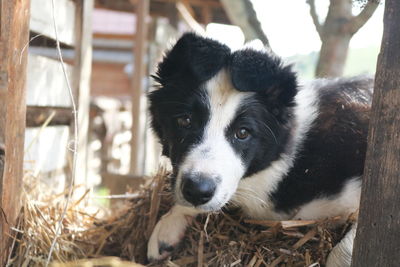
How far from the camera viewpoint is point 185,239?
9.85ft

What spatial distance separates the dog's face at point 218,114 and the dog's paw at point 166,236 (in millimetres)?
440

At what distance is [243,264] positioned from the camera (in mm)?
2740

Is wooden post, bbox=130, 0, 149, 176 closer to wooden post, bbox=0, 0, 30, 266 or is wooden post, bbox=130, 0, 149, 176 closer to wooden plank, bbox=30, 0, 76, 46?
wooden plank, bbox=30, 0, 76, 46

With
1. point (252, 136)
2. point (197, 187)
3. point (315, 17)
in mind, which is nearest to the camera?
point (197, 187)

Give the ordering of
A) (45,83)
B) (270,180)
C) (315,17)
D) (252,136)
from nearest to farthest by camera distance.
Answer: (252,136), (270,180), (45,83), (315,17)

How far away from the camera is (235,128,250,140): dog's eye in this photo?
103 inches

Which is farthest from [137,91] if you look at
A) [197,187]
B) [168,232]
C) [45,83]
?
[197,187]

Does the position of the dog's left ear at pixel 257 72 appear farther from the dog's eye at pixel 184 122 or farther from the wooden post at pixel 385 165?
the wooden post at pixel 385 165

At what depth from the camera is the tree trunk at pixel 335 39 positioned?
4141 millimetres

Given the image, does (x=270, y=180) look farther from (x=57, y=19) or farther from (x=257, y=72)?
(x=57, y=19)

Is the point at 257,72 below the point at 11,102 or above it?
above

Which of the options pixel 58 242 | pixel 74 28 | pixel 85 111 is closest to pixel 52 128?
pixel 85 111

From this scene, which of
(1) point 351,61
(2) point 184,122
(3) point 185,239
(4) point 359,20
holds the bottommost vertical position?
(3) point 185,239

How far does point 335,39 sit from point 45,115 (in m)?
2.48
